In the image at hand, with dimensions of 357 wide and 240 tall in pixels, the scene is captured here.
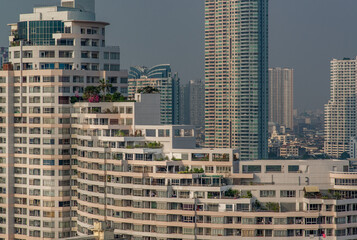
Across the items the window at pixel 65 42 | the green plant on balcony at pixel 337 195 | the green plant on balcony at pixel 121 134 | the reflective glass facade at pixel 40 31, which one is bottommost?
the green plant on balcony at pixel 337 195

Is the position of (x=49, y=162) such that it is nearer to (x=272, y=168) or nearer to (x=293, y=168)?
(x=272, y=168)

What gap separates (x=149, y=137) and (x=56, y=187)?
24296 millimetres

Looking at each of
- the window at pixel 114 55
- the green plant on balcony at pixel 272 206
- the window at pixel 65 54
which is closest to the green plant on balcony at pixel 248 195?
the green plant on balcony at pixel 272 206

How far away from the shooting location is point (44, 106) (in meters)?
133

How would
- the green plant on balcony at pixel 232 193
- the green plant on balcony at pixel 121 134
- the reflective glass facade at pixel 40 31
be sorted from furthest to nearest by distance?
the reflective glass facade at pixel 40 31 < the green plant on balcony at pixel 121 134 < the green plant on balcony at pixel 232 193

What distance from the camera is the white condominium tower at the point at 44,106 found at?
13262 centimetres

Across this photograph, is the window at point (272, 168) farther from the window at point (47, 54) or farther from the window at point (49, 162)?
the window at point (47, 54)

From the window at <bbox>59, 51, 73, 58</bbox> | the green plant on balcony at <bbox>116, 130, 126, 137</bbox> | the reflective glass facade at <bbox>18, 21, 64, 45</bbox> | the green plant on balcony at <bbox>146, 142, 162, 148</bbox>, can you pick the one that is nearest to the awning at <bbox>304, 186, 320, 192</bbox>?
the green plant on balcony at <bbox>146, 142, 162, 148</bbox>

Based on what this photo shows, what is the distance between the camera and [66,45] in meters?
133

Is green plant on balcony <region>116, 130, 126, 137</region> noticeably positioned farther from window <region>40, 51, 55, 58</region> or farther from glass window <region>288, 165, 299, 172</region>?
glass window <region>288, 165, 299, 172</region>

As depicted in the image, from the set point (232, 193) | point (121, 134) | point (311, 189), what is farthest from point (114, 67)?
point (311, 189)

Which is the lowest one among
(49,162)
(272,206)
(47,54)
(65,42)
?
(272,206)

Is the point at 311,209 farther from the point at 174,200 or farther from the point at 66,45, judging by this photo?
the point at 66,45

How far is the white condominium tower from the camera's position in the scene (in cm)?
13262
